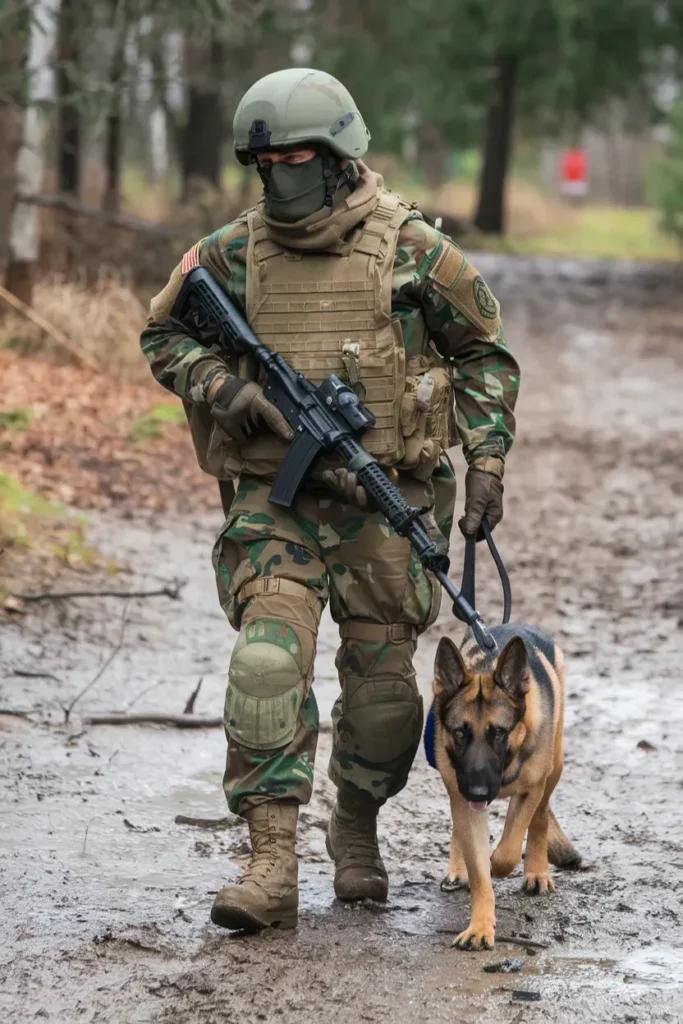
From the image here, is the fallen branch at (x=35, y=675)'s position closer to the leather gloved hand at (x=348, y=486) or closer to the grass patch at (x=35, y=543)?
the grass patch at (x=35, y=543)

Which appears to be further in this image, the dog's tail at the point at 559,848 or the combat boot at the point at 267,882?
the dog's tail at the point at 559,848

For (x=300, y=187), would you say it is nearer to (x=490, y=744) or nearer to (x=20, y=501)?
(x=490, y=744)

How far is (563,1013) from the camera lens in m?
3.88

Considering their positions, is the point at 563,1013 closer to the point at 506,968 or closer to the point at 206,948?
the point at 506,968

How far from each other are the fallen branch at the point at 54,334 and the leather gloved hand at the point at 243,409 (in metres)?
8.03

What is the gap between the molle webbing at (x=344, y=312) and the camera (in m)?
4.66

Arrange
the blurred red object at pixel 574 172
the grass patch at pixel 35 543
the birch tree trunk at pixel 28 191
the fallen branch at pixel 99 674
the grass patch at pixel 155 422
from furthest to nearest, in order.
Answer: the blurred red object at pixel 574 172 → the birch tree trunk at pixel 28 191 → the grass patch at pixel 155 422 → the grass patch at pixel 35 543 → the fallen branch at pixel 99 674

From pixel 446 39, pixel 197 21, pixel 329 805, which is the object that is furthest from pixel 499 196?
pixel 329 805

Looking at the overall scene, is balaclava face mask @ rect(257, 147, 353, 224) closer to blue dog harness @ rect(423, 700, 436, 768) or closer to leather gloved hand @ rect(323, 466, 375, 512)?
leather gloved hand @ rect(323, 466, 375, 512)

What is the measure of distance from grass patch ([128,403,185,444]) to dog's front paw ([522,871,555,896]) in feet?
22.9

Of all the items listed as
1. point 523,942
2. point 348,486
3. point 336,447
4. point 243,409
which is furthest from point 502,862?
point 243,409

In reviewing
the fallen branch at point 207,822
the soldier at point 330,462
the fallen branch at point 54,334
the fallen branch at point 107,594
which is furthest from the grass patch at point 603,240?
the soldier at point 330,462

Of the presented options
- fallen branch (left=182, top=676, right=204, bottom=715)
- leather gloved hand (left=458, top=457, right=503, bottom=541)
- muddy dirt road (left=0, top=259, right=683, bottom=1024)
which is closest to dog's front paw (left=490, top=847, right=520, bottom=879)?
muddy dirt road (left=0, top=259, right=683, bottom=1024)

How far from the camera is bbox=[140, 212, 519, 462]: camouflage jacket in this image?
4758 mm
